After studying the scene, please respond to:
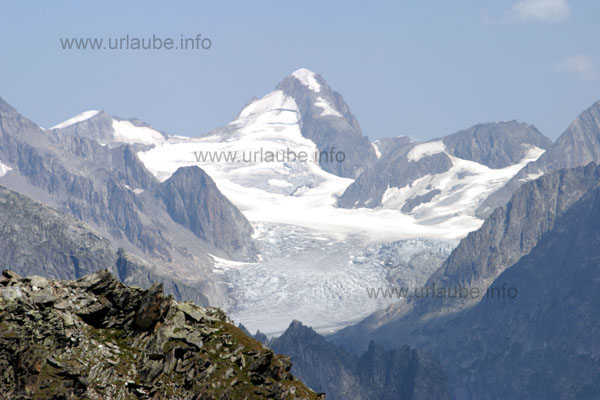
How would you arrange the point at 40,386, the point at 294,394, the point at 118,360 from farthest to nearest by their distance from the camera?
1. the point at 294,394
2. the point at 118,360
3. the point at 40,386

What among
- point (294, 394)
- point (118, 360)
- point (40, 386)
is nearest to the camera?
point (40, 386)

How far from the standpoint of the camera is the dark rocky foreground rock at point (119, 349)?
6562 centimetres

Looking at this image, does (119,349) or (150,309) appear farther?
(150,309)

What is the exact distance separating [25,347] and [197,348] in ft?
41.8

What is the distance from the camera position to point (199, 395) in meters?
70.3

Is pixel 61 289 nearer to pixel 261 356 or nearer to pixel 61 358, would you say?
pixel 61 358

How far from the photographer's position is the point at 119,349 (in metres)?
70.4

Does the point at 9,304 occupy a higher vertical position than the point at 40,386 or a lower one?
higher

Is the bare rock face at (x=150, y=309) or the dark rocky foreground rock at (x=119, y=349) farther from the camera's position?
the bare rock face at (x=150, y=309)

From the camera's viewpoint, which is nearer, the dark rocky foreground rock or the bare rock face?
the dark rocky foreground rock

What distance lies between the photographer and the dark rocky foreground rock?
215 ft

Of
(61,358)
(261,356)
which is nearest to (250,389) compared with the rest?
(261,356)

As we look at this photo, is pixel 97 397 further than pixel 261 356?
No

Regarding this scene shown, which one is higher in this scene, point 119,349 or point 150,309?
point 150,309
